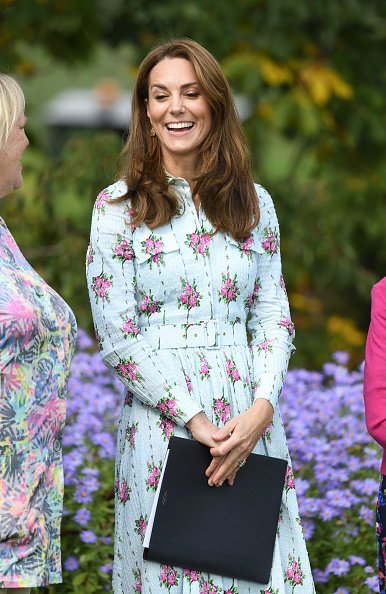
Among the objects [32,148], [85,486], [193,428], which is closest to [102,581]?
[85,486]

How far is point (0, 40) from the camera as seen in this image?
20.6 ft

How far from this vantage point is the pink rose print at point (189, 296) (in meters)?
3.09

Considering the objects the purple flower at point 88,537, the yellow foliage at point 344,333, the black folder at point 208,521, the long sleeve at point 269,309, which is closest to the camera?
the black folder at point 208,521

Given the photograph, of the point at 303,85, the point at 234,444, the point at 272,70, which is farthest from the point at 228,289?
the point at 303,85

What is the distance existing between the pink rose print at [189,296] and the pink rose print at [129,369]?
0.21 meters

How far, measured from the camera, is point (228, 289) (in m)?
3.14

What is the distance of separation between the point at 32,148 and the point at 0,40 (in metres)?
0.66

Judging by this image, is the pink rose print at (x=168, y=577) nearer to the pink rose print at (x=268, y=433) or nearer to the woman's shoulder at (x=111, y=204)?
the pink rose print at (x=268, y=433)

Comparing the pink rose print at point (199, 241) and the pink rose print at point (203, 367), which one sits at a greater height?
the pink rose print at point (199, 241)

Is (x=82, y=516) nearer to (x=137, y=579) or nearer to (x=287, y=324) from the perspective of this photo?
(x=137, y=579)

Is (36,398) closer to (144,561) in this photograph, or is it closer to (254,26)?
(144,561)

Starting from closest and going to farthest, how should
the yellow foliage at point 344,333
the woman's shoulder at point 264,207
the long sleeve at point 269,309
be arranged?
the long sleeve at point 269,309 → the woman's shoulder at point 264,207 → the yellow foliage at point 344,333

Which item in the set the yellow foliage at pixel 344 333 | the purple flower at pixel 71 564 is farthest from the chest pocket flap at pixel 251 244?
the yellow foliage at pixel 344 333

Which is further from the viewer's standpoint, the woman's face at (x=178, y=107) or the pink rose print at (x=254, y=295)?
the pink rose print at (x=254, y=295)
